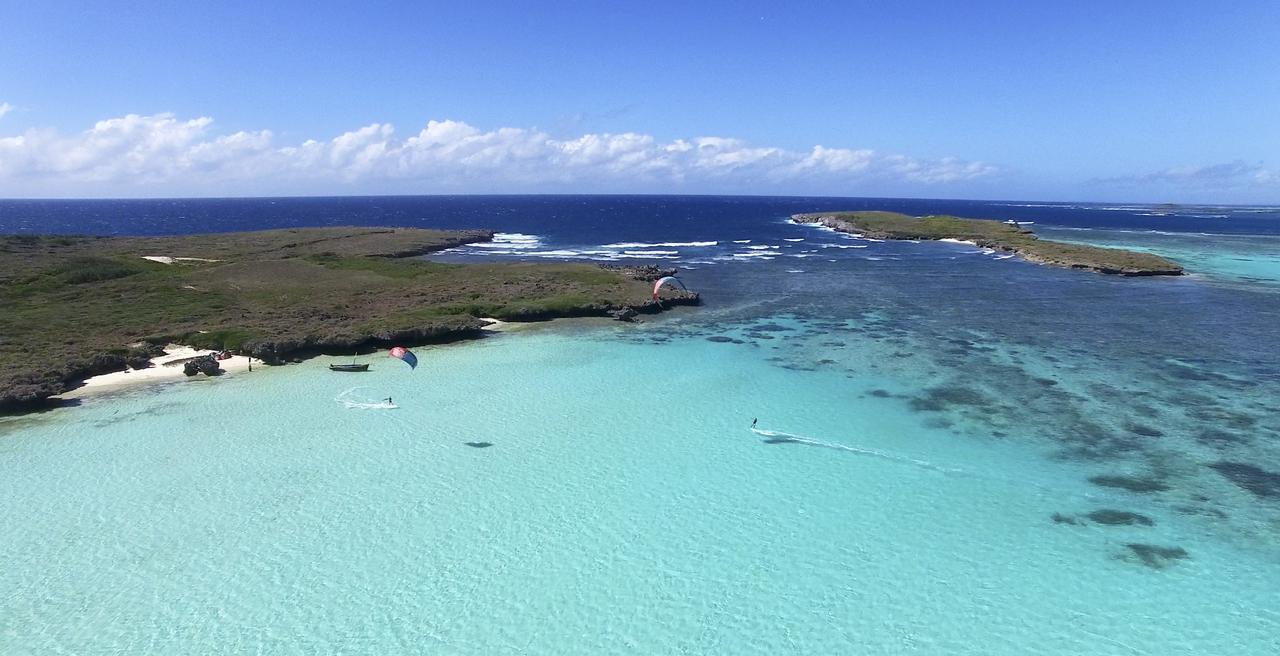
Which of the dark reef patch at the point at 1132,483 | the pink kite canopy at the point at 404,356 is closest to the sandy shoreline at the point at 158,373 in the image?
the pink kite canopy at the point at 404,356

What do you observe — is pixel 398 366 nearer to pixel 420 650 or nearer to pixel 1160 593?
pixel 420 650

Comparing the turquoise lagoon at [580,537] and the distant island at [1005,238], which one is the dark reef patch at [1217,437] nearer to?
the turquoise lagoon at [580,537]

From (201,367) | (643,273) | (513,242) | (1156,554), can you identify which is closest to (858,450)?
(1156,554)

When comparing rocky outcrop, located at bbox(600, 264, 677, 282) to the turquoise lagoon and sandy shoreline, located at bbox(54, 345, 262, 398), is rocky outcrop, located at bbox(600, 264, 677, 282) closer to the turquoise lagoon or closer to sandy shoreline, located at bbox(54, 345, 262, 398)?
the turquoise lagoon

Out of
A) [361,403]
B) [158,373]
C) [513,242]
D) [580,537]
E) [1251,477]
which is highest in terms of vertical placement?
[513,242]

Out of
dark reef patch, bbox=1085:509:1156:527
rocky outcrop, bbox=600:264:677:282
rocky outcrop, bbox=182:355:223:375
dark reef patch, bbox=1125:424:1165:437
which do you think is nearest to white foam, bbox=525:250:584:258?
rocky outcrop, bbox=600:264:677:282

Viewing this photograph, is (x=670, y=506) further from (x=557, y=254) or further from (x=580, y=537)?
(x=557, y=254)
